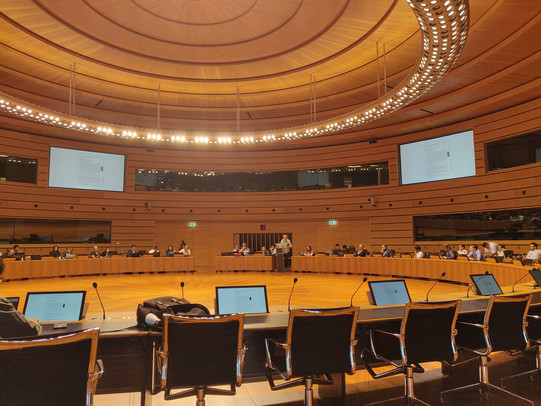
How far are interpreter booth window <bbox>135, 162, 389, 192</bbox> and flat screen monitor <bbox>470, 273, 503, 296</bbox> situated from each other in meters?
9.68

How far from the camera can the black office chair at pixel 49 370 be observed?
1.92 m

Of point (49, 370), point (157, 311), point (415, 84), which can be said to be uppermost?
point (415, 84)

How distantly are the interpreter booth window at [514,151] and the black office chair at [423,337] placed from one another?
30.9 feet

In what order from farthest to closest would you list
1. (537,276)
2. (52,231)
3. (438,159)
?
(52,231)
(438,159)
(537,276)

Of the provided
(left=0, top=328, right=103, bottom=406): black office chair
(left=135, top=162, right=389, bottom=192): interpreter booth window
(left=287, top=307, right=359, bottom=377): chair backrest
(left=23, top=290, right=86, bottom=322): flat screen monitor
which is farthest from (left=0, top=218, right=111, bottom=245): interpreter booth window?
(left=287, top=307, right=359, bottom=377): chair backrest

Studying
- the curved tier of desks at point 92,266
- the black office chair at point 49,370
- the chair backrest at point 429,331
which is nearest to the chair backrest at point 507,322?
the chair backrest at point 429,331

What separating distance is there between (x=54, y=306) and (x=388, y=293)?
354cm

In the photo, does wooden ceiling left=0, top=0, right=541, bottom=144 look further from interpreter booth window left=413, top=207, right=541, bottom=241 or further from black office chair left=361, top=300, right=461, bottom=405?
black office chair left=361, top=300, right=461, bottom=405

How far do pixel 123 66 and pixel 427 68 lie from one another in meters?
6.74

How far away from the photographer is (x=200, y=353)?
2561 mm

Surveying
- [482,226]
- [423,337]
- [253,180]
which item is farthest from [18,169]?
[482,226]

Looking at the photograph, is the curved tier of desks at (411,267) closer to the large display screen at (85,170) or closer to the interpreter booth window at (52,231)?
the interpreter booth window at (52,231)

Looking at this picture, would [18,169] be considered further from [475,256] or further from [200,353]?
[475,256]

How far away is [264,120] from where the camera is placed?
43.2 feet
